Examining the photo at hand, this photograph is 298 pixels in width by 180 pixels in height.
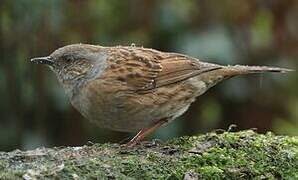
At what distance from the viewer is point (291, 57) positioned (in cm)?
772

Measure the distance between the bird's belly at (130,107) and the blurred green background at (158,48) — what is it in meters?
2.13

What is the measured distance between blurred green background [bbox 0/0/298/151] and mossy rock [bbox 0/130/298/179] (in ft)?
8.11

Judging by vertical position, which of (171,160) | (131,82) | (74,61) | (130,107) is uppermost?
(74,61)

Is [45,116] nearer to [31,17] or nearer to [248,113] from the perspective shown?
[31,17]

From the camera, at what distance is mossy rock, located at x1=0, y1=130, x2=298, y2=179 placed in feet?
13.3

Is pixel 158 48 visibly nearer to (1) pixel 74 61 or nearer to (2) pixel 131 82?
(1) pixel 74 61

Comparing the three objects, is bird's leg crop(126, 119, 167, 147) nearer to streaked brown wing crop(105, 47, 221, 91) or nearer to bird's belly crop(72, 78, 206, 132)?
bird's belly crop(72, 78, 206, 132)

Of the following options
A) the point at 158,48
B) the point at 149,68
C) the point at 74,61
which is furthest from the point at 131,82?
the point at 158,48

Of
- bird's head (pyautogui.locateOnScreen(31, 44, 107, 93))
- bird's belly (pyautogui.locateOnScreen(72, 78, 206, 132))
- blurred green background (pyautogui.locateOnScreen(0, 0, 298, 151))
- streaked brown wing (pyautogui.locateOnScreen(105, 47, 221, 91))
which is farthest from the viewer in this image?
blurred green background (pyautogui.locateOnScreen(0, 0, 298, 151))

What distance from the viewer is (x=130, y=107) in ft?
15.9

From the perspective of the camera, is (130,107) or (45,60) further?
(45,60)

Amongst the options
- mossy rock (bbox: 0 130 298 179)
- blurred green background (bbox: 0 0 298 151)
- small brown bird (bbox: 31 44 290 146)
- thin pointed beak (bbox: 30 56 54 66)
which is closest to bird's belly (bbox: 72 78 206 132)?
small brown bird (bbox: 31 44 290 146)

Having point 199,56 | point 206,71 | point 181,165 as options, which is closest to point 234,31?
point 199,56

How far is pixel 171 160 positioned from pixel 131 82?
0.86m
